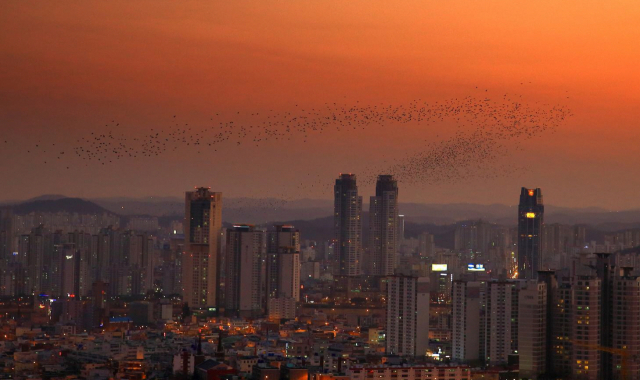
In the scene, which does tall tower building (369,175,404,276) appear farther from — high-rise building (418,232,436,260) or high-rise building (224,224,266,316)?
high-rise building (224,224,266,316)

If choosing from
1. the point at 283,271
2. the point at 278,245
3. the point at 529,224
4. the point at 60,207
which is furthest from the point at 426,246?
the point at 60,207

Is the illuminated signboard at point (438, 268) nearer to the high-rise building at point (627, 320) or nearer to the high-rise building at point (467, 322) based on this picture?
the high-rise building at point (467, 322)

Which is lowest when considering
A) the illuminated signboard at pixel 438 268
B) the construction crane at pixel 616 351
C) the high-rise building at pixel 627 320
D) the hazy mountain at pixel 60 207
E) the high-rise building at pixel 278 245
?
the construction crane at pixel 616 351

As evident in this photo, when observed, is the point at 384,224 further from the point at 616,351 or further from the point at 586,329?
the point at 616,351

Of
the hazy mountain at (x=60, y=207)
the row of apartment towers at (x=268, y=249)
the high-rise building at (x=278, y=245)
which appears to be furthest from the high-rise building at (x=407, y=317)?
the high-rise building at (x=278, y=245)

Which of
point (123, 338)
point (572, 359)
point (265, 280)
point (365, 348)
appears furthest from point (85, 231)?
point (572, 359)

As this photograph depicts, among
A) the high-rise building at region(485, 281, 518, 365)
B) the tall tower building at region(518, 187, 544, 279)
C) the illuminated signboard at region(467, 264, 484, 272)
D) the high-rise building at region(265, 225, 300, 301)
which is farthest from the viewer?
the high-rise building at region(265, 225, 300, 301)

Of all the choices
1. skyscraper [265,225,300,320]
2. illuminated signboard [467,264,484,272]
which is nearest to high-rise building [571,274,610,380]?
illuminated signboard [467,264,484,272]
